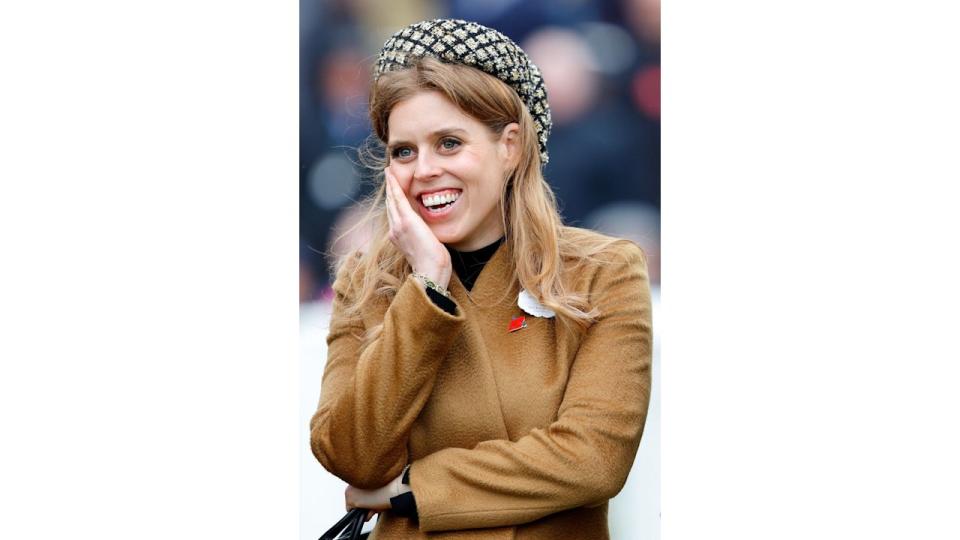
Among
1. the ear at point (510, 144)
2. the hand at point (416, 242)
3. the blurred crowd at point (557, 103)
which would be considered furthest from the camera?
the blurred crowd at point (557, 103)

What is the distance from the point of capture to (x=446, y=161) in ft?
9.14

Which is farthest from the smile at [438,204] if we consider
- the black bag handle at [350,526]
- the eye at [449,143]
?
the black bag handle at [350,526]

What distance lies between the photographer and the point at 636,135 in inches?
118

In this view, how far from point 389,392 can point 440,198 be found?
0.52m

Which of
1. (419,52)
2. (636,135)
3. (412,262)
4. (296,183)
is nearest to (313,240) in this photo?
(296,183)

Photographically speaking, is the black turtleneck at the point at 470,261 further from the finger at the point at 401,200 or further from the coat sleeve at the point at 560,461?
the coat sleeve at the point at 560,461

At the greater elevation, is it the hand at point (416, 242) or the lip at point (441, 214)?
the lip at point (441, 214)

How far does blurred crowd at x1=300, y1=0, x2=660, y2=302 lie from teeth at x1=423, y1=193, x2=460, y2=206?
12.8 inches

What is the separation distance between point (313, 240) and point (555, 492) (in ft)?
3.25

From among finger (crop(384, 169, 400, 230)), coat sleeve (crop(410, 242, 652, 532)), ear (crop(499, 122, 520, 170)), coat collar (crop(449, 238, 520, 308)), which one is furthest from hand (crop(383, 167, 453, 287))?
coat sleeve (crop(410, 242, 652, 532))

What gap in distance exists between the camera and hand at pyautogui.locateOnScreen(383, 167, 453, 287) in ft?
9.02

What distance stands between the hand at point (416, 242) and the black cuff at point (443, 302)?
0.04 metres

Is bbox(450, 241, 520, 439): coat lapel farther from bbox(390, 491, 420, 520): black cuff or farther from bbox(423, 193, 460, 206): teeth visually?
bbox(390, 491, 420, 520): black cuff

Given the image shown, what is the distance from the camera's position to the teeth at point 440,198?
2824 mm
